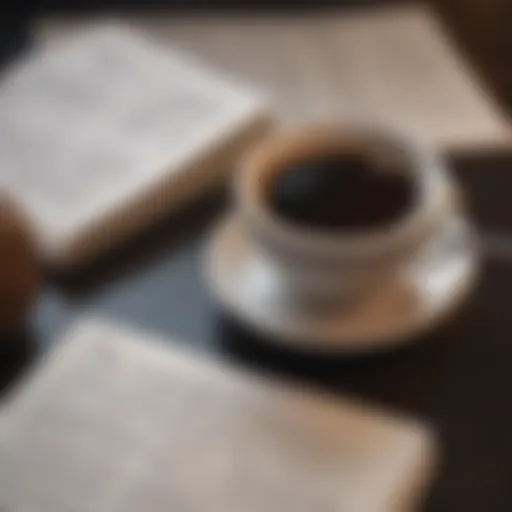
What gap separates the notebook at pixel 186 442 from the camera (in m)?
0.55

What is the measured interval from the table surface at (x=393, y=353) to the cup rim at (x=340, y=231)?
61 millimetres

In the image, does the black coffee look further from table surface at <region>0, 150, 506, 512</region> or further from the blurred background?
the blurred background

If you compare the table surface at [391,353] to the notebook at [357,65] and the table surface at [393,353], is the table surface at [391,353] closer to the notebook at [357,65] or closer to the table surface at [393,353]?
the table surface at [393,353]

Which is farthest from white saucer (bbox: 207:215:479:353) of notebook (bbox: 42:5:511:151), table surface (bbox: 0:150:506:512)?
notebook (bbox: 42:5:511:151)

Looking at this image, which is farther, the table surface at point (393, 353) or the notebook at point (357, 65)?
the notebook at point (357, 65)

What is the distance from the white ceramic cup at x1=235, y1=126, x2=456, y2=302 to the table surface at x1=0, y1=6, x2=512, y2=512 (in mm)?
43

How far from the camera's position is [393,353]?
2.12 ft

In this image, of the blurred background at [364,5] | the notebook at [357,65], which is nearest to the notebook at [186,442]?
the notebook at [357,65]

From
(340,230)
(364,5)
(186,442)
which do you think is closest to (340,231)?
(340,230)

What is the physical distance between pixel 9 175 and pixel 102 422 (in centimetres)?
23

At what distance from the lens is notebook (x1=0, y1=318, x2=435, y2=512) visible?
0.55 m

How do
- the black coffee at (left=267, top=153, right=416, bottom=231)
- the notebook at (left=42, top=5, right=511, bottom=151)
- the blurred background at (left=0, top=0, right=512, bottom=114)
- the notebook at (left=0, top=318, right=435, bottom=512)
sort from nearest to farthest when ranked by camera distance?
the notebook at (left=0, top=318, right=435, bottom=512) → the black coffee at (left=267, top=153, right=416, bottom=231) → the notebook at (left=42, top=5, right=511, bottom=151) → the blurred background at (left=0, top=0, right=512, bottom=114)

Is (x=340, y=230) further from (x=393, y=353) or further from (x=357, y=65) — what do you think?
(x=357, y=65)

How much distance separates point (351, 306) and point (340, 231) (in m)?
0.04
